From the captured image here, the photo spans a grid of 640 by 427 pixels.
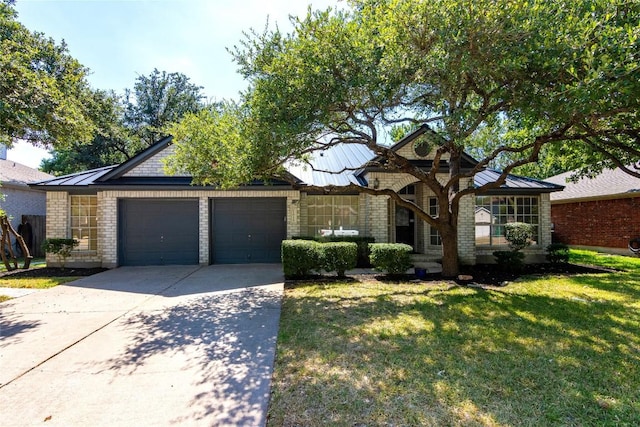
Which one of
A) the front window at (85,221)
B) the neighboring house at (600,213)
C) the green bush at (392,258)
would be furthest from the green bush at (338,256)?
the neighboring house at (600,213)

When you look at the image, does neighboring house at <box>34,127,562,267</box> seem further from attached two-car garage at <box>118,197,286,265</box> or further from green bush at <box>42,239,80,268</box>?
green bush at <box>42,239,80,268</box>

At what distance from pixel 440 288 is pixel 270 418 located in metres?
6.11

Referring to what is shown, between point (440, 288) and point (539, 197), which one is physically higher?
point (539, 197)

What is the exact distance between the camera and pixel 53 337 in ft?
15.8

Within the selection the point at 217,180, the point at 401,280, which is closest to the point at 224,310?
the point at 217,180

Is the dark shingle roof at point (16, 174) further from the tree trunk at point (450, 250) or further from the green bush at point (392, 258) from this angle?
the tree trunk at point (450, 250)

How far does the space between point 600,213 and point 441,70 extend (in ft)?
53.0

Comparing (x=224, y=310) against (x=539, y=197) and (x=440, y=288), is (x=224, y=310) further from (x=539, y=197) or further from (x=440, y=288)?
(x=539, y=197)

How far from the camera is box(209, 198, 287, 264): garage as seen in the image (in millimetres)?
11703

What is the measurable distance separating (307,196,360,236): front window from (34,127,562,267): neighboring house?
38mm

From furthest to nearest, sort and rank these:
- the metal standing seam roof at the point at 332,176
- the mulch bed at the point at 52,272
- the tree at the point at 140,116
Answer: the tree at the point at 140,116 → the metal standing seam roof at the point at 332,176 → the mulch bed at the point at 52,272

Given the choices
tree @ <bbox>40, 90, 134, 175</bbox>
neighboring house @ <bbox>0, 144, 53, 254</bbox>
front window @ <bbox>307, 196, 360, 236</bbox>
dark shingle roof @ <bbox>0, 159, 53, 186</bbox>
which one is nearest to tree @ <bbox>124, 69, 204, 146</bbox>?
tree @ <bbox>40, 90, 134, 175</bbox>

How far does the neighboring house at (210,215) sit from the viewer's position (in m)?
11.1

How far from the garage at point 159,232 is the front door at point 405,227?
310 inches
